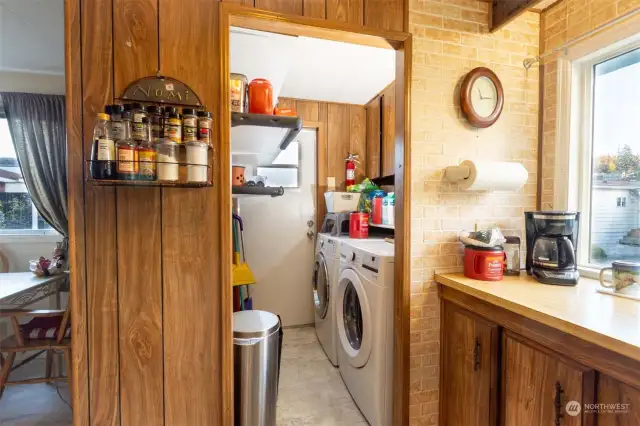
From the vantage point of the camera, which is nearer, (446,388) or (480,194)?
(446,388)

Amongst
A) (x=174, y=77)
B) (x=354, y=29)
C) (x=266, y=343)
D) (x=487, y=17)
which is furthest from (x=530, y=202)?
Answer: (x=174, y=77)

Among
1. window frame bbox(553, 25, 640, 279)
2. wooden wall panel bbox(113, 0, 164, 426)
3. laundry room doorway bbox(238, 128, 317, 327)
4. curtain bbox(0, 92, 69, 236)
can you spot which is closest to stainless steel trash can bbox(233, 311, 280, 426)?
wooden wall panel bbox(113, 0, 164, 426)

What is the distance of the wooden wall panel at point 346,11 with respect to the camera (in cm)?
132

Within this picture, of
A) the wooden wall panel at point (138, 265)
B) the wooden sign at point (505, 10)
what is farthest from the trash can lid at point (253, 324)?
the wooden sign at point (505, 10)

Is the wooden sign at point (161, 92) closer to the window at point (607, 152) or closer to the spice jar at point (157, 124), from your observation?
the spice jar at point (157, 124)

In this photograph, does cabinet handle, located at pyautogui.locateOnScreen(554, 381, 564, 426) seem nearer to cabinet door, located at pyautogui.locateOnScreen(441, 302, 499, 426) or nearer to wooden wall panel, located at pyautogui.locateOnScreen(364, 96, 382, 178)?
cabinet door, located at pyautogui.locateOnScreen(441, 302, 499, 426)

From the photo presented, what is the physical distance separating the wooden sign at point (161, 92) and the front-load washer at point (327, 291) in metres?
1.43

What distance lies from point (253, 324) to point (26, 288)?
1.50m

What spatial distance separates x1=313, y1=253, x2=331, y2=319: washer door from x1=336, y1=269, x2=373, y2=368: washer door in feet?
1.04

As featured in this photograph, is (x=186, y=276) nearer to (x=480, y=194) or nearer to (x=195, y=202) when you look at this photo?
(x=195, y=202)

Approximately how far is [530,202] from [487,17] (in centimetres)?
102

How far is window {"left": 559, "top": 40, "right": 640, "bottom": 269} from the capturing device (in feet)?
4.65

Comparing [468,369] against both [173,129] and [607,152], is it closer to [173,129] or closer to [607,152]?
[607,152]

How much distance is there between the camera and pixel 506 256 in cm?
155
